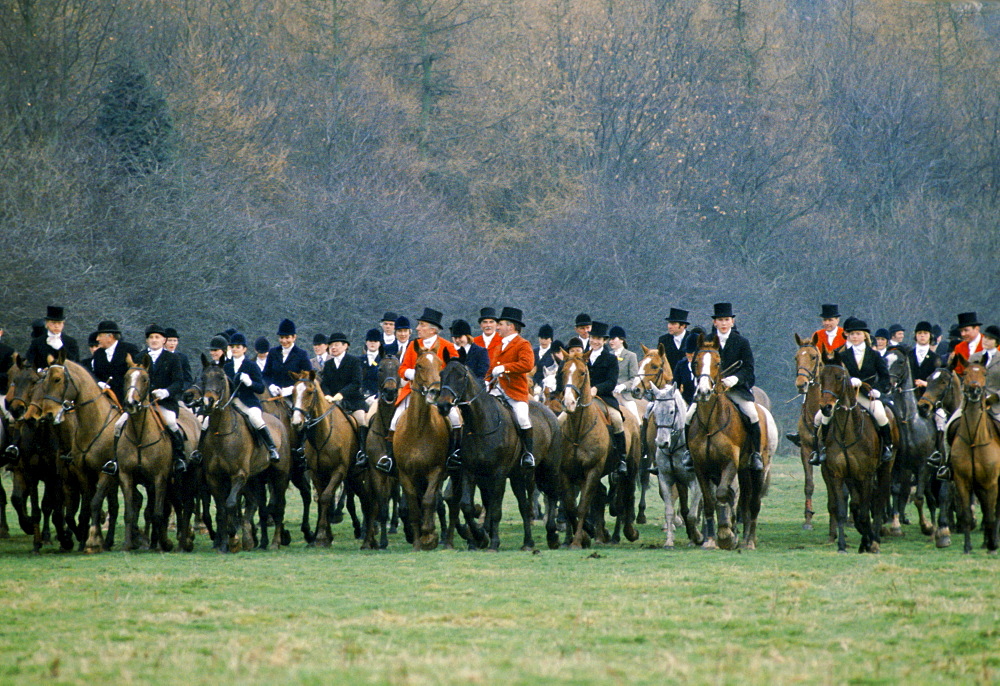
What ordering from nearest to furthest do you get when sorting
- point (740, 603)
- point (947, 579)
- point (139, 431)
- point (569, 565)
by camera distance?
point (740, 603) → point (947, 579) → point (569, 565) → point (139, 431)

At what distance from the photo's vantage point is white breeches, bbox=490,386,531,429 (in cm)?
1387

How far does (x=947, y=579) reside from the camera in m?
10.9

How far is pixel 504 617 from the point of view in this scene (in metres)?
9.04

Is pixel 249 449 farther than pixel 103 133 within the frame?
No

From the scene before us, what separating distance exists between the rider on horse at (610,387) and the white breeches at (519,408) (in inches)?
58.3

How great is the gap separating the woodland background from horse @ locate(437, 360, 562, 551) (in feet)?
44.6

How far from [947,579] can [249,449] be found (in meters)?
7.29

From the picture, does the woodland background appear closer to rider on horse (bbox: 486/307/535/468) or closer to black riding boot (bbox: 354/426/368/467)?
black riding boot (bbox: 354/426/368/467)

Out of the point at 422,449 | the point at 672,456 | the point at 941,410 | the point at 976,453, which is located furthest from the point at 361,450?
the point at 941,410

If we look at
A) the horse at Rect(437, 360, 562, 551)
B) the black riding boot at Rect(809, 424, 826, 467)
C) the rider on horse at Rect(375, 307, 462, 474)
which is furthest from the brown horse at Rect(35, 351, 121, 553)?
the black riding boot at Rect(809, 424, 826, 467)

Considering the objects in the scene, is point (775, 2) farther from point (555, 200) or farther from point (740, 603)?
point (740, 603)

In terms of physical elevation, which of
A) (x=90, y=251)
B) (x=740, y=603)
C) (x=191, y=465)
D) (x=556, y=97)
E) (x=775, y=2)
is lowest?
(x=740, y=603)

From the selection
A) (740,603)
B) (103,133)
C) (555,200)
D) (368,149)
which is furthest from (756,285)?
(740,603)

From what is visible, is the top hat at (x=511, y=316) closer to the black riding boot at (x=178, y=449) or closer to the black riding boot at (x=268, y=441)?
the black riding boot at (x=268, y=441)
